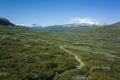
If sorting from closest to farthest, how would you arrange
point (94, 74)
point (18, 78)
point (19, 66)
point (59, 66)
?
1. point (18, 78)
2. point (94, 74)
3. point (19, 66)
4. point (59, 66)

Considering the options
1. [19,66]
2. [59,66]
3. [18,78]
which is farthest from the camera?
[59,66]

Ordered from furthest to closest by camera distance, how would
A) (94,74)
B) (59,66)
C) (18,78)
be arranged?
(59,66) → (94,74) → (18,78)

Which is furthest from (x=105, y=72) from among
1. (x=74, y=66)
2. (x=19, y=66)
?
(x=19, y=66)

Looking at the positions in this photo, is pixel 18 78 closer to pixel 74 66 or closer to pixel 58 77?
pixel 58 77

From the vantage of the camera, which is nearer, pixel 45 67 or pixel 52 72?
pixel 52 72

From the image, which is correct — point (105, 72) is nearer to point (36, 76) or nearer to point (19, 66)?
point (36, 76)

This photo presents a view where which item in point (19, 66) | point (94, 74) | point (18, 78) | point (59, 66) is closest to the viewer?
point (18, 78)

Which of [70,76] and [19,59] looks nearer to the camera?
[70,76]

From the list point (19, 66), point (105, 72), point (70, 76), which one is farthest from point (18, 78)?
point (105, 72)

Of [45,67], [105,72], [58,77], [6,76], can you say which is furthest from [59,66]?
[6,76]
